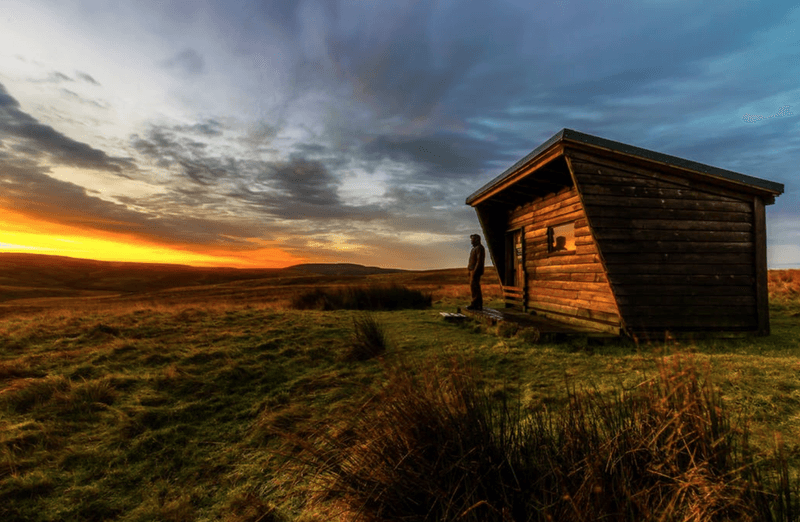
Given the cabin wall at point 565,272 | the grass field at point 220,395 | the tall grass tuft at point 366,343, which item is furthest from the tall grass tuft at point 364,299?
the tall grass tuft at point 366,343

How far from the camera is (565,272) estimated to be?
33.6 ft

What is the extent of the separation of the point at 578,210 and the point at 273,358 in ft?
24.7

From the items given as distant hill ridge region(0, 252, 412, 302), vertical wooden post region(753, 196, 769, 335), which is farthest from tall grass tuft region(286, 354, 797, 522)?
distant hill ridge region(0, 252, 412, 302)

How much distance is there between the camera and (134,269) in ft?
235

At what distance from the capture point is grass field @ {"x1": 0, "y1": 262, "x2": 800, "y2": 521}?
356 cm

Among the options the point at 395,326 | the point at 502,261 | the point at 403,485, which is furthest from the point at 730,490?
the point at 502,261

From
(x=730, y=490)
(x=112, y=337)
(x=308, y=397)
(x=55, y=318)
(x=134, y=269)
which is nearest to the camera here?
(x=730, y=490)

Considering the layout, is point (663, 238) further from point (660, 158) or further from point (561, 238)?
point (561, 238)

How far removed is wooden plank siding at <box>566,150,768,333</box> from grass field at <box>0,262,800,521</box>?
688 millimetres

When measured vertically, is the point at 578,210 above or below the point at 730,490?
above

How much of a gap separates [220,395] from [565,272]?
832 cm

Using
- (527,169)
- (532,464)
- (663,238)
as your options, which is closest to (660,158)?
(663,238)

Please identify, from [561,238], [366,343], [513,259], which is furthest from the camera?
[513,259]

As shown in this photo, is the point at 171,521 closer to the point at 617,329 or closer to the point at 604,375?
the point at 604,375
